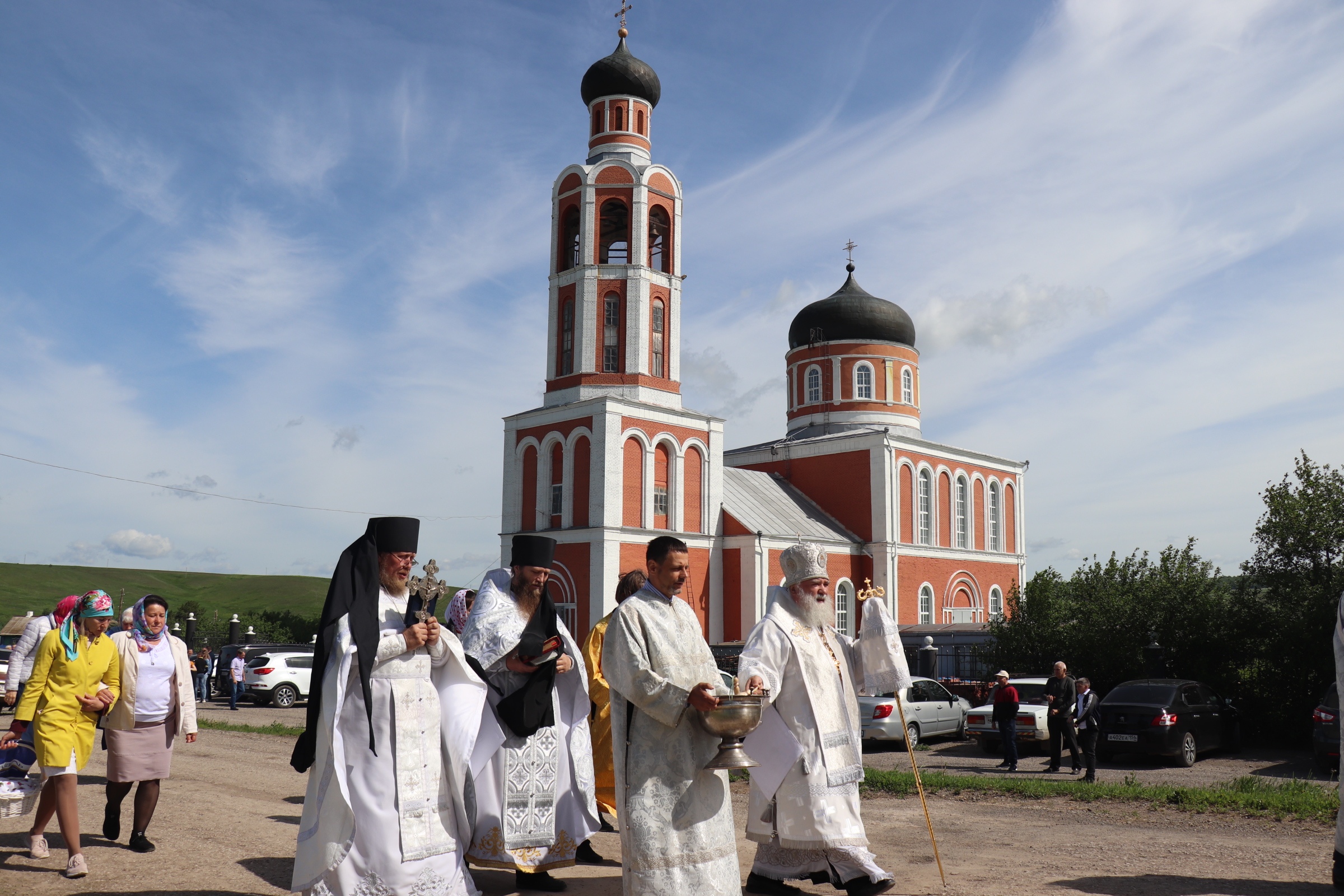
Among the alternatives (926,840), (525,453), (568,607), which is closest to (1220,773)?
(926,840)

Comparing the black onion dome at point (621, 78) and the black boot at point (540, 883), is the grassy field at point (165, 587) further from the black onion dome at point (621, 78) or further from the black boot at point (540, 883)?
the black boot at point (540, 883)

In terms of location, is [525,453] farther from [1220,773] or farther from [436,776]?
[436,776]

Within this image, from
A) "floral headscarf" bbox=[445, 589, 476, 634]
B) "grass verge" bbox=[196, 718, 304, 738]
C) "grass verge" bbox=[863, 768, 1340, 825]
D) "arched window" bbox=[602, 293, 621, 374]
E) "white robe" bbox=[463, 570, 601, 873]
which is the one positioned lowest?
"grass verge" bbox=[196, 718, 304, 738]

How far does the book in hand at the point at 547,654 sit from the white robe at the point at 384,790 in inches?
37.3

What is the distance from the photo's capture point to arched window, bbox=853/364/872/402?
39656mm

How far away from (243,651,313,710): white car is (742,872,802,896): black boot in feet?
69.6

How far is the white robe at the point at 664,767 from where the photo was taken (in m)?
4.81

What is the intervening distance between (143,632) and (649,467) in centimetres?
2450

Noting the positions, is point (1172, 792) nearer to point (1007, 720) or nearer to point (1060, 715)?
point (1060, 715)

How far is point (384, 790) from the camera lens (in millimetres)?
4973

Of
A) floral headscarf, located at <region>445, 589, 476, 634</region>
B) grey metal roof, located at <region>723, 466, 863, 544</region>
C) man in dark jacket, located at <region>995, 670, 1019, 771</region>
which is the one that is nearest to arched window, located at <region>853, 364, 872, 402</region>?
grey metal roof, located at <region>723, 466, 863, 544</region>

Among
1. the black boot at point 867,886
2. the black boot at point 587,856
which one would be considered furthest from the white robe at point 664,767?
the black boot at point 587,856

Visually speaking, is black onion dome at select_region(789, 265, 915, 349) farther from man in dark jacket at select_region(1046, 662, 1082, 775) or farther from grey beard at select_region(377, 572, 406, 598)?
grey beard at select_region(377, 572, 406, 598)

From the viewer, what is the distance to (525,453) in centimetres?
3328
